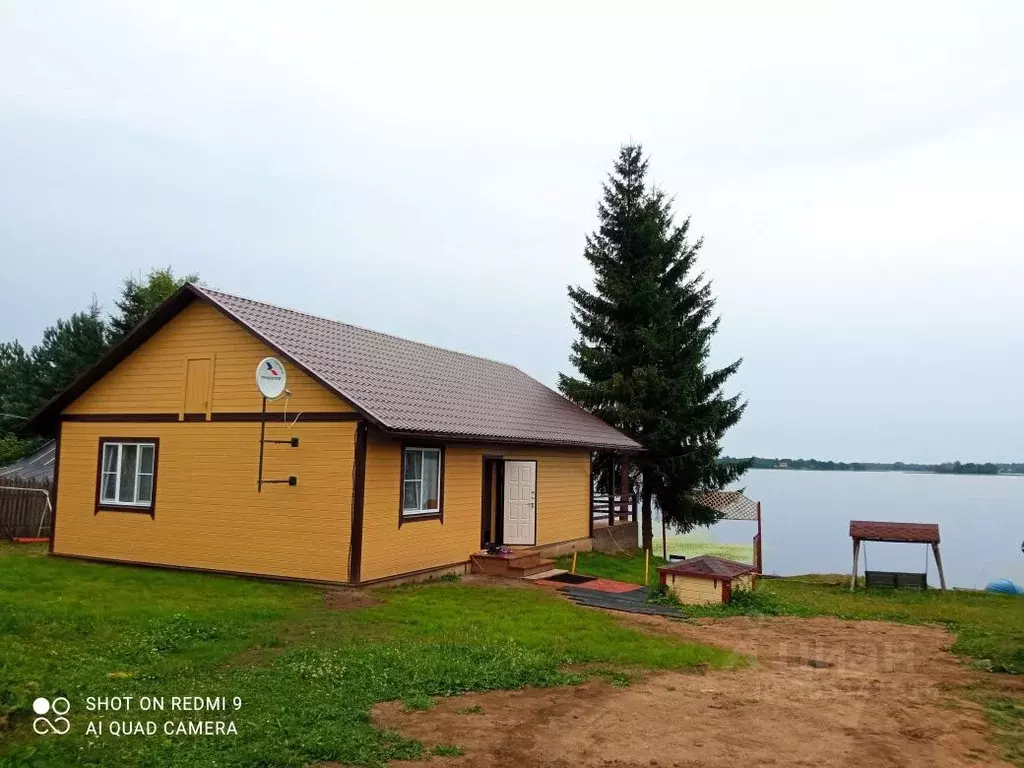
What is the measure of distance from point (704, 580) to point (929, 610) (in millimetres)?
4396

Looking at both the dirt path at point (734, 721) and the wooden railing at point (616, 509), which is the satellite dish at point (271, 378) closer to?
the dirt path at point (734, 721)

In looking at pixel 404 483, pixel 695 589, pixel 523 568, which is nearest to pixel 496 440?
pixel 404 483

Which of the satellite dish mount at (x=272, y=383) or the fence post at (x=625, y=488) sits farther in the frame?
the fence post at (x=625, y=488)

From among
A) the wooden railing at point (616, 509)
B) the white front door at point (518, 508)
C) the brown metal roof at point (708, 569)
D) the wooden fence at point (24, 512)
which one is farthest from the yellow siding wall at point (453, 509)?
the wooden fence at point (24, 512)

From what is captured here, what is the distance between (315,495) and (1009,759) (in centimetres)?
1049

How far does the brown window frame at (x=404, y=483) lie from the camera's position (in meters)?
14.0

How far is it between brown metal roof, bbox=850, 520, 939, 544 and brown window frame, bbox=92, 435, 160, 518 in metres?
15.1

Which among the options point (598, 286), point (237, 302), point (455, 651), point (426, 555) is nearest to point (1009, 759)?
point (455, 651)

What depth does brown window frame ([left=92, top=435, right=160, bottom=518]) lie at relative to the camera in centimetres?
1514

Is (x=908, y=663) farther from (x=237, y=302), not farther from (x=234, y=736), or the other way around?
(x=237, y=302)

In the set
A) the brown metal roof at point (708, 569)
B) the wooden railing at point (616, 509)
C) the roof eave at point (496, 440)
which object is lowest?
the brown metal roof at point (708, 569)

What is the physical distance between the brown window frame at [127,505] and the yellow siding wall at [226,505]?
87 mm

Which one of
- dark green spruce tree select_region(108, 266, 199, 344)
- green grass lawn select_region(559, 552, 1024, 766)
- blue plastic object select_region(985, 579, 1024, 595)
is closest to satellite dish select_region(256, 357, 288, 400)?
green grass lawn select_region(559, 552, 1024, 766)

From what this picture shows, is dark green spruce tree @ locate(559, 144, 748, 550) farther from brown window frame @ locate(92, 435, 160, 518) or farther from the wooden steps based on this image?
brown window frame @ locate(92, 435, 160, 518)
